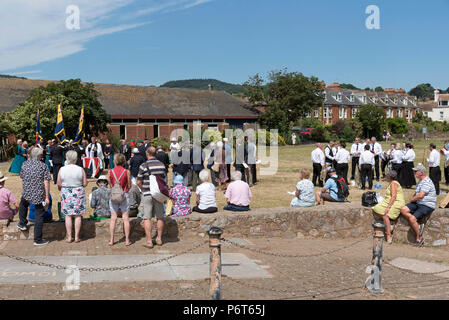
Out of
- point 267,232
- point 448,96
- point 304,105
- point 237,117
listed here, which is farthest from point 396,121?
point 267,232

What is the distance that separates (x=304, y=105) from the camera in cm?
4712

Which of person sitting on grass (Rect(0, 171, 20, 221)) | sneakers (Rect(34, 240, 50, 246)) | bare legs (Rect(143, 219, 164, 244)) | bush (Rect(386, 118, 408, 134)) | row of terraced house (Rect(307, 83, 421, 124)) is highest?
row of terraced house (Rect(307, 83, 421, 124))

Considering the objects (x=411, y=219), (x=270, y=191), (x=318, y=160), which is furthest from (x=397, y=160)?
(x=411, y=219)

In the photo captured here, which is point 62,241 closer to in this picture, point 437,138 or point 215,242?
point 215,242

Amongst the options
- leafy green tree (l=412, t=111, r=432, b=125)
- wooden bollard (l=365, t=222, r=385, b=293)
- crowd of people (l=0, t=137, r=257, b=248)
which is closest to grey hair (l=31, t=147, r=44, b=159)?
crowd of people (l=0, t=137, r=257, b=248)

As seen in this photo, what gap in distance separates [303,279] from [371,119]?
50.9 m

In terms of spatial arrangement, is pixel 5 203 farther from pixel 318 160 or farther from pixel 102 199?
pixel 318 160

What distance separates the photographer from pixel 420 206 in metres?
9.41

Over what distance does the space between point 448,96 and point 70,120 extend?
86.6 m

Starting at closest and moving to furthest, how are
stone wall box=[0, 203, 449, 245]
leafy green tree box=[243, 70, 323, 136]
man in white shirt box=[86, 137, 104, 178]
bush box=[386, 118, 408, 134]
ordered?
stone wall box=[0, 203, 449, 245]
man in white shirt box=[86, 137, 104, 178]
leafy green tree box=[243, 70, 323, 136]
bush box=[386, 118, 408, 134]

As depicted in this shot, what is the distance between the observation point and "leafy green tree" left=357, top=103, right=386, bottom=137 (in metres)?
54.5

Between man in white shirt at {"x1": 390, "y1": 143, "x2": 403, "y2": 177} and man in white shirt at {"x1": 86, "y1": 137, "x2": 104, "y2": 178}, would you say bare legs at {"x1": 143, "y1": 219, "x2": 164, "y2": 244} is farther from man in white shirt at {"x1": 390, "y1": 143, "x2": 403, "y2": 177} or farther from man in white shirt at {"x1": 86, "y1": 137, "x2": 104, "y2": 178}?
man in white shirt at {"x1": 390, "y1": 143, "x2": 403, "y2": 177}

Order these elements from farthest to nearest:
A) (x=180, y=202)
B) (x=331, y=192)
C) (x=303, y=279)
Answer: (x=331, y=192) → (x=180, y=202) → (x=303, y=279)

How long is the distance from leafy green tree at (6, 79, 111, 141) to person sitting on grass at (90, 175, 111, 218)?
20036 mm
